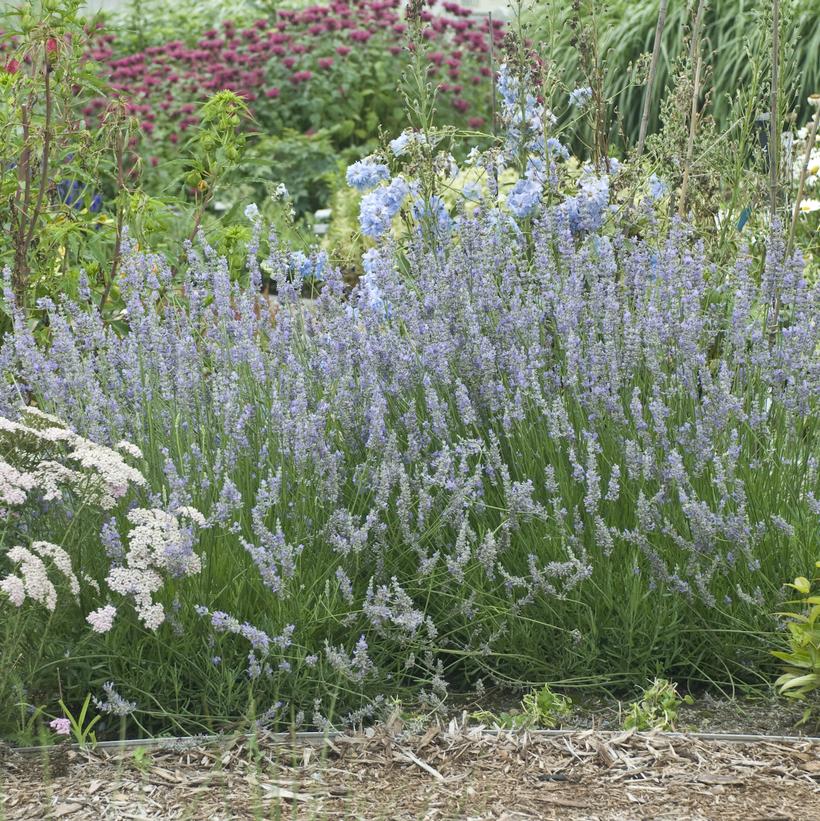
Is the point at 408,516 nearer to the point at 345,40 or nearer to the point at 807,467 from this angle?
the point at 807,467

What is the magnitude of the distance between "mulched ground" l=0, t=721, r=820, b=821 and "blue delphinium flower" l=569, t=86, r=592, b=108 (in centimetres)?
269

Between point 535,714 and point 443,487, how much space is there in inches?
25.0

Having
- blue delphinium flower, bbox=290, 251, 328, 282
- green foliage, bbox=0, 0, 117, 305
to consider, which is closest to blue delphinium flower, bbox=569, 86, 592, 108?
blue delphinium flower, bbox=290, 251, 328, 282

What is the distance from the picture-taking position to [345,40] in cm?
1190

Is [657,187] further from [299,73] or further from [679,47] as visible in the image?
[299,73]

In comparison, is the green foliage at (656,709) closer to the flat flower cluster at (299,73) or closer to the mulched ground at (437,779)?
the mulched ground at (437,779)

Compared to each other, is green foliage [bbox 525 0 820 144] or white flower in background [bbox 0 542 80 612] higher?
green foliage [bbox 525 0 820 144]

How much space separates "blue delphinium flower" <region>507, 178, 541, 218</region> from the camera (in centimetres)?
430

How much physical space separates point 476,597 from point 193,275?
1548 millimetres

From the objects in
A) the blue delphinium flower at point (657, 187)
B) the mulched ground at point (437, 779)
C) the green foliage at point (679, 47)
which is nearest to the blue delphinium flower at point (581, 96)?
the blue delphinium flower at point (657, 187)

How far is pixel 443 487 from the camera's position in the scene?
3273mm

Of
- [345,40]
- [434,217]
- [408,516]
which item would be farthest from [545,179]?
[345,40]

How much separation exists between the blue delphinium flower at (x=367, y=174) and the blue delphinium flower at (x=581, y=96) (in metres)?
0.79

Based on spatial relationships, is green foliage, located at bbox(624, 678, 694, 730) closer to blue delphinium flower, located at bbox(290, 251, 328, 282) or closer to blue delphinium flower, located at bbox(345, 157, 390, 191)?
blue delphinium flower, located at bbox(290, 251, 328, 282)
